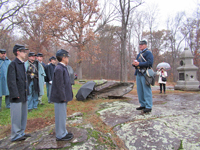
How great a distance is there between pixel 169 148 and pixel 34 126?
286cm

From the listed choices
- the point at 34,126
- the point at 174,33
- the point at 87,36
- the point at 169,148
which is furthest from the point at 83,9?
the point at 174,33

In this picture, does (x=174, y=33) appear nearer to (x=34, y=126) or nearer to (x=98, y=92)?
(x=98, y=92)

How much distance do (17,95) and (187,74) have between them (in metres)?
11.9

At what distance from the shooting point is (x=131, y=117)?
316 centimetres

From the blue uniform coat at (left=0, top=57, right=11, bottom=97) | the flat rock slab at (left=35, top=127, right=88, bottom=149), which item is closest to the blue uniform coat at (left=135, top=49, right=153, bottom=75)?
the flat rock slab at (left=35, top=127, right=88, bottom=149)

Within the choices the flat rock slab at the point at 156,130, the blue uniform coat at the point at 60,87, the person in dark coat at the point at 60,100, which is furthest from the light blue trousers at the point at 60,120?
the flat rock slab at the point at 156,130

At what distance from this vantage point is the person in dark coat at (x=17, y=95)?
2277 millimetres

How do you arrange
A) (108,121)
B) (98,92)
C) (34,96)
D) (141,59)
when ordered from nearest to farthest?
(108,121)
(141,59)
(34,96)
(98,92)

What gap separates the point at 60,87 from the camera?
220 cm

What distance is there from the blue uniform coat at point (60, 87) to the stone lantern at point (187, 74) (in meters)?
10.7

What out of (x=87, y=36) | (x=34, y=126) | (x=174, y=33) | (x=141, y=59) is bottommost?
(x=34, y=126)

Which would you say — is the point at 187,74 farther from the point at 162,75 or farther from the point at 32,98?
the point at 32,98

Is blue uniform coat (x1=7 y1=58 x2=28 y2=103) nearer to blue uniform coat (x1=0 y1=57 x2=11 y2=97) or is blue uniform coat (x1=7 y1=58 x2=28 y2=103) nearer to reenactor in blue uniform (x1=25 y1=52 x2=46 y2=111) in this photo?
reenactor in blue uniform (x1=25 y1=52 x2=46 y2=111)

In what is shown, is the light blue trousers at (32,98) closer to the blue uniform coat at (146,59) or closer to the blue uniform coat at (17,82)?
the blue uniform coat at (17,82)
